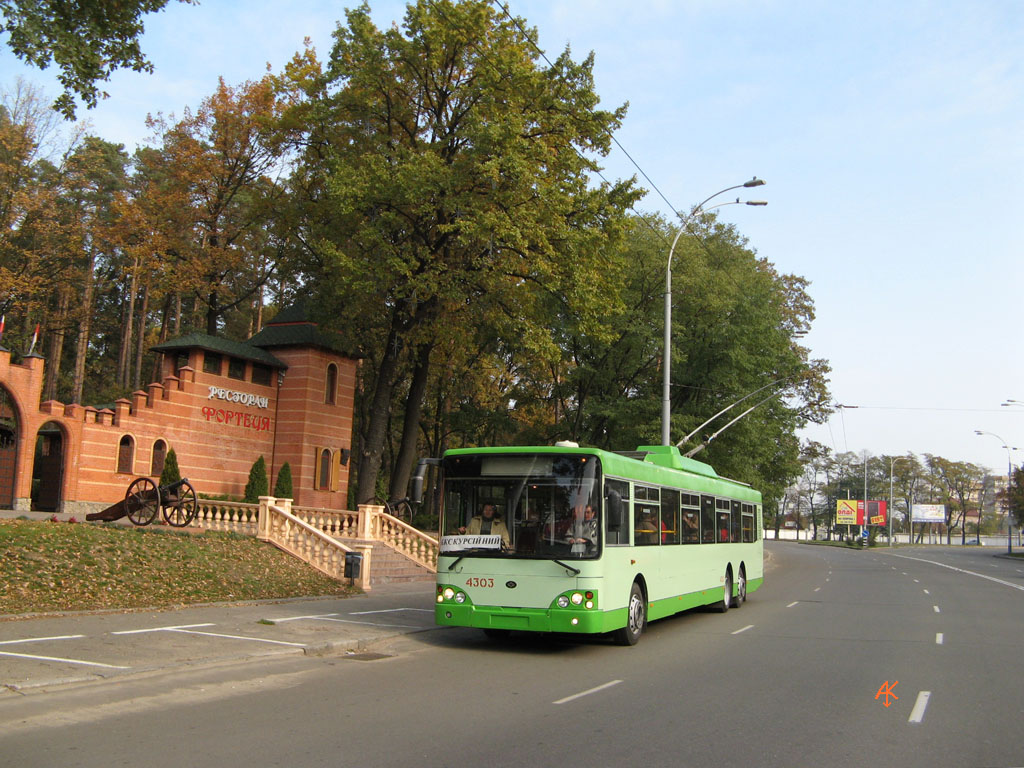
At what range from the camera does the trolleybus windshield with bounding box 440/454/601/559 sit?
12.2m

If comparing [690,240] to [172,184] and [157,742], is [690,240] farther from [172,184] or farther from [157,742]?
[157,742]

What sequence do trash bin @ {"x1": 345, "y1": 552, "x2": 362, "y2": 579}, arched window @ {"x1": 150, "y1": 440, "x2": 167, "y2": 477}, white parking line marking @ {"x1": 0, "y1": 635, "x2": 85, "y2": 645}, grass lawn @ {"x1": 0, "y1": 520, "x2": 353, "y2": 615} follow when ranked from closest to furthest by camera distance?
1. white parking line marking @ {"x1": 0, "y1": 635, "x2": 85, "y2": 645}
2. grass lawn @ {"x1": 0, "y1": 520, "x2": 353, "y2": 615}
3. trash bin @ {"x1": 345, "y1": 552, "x2": 362, "y2": 579}
4. arched window @ {"x1": 150, "y1": 440, "x2": 167, "y2": 477}

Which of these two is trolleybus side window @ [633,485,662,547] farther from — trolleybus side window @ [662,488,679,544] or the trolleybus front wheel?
the trolleybus front wheel

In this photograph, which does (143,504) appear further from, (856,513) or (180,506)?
(856,513)

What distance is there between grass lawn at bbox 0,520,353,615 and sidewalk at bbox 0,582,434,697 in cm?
95

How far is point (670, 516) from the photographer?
1563cm

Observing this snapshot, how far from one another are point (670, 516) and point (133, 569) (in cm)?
1021

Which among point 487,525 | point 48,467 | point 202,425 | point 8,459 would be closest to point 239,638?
point 487,525

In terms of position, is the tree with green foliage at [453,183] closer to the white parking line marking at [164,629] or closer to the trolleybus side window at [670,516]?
the trolleybus side window at [670,516]

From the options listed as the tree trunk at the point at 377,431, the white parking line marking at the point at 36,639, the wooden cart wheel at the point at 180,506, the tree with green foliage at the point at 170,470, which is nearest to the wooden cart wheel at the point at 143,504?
the wooden cart wheel at the point at 180,506

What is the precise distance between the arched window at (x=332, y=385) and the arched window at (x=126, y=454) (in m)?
8.95

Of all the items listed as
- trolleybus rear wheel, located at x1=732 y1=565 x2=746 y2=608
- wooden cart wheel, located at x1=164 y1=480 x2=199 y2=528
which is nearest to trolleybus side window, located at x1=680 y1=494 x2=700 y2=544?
trolleybus rear wheel, located at x1=732 y1=565 x2=746 y2=608

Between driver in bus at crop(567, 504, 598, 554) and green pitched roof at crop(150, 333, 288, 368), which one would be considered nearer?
driver in bus at crop(567, 504, 598, 554)

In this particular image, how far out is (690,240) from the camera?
1442 inches
